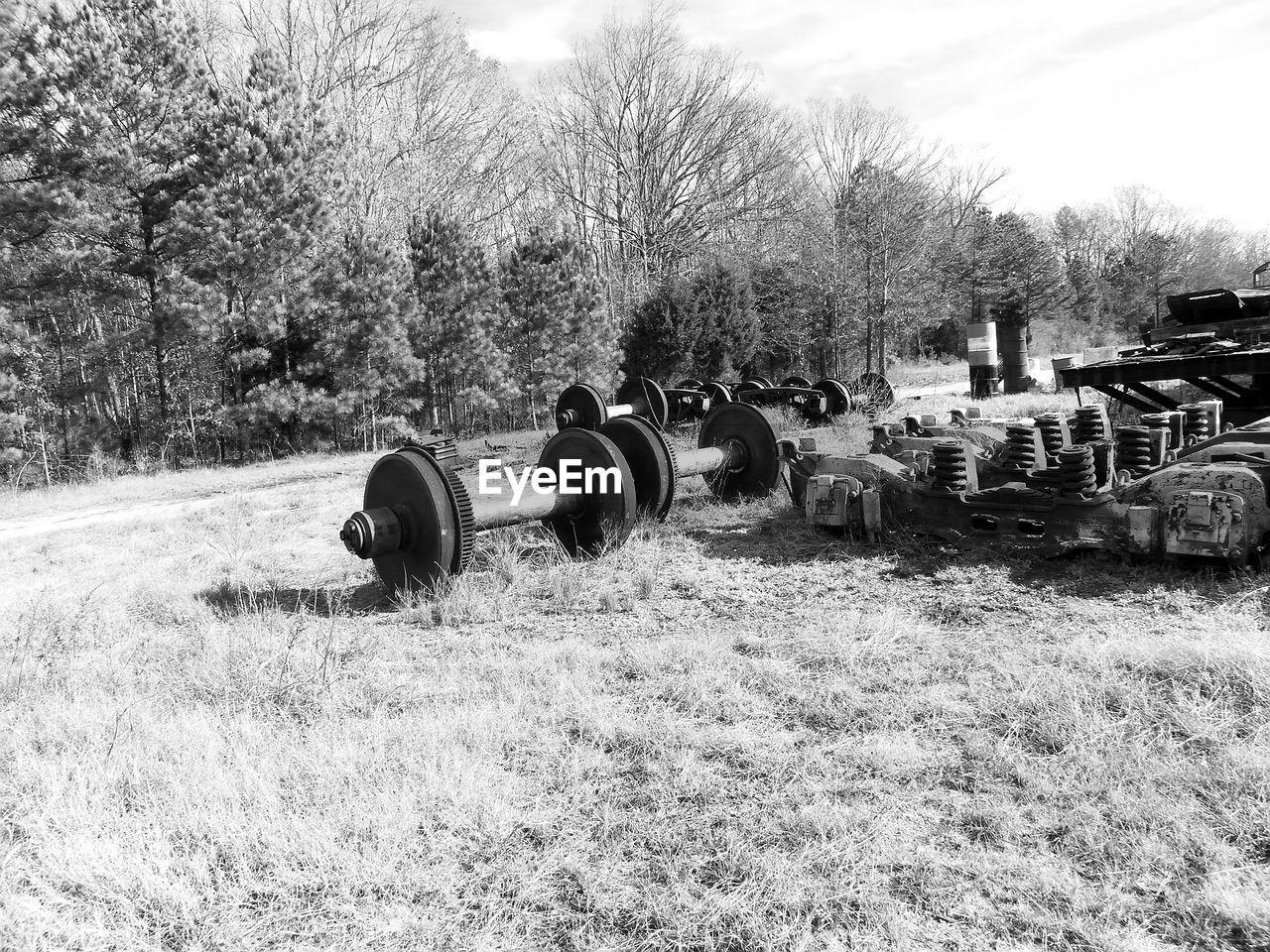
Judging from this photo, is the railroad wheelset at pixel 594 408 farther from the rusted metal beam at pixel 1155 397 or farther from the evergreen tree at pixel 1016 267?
the evergreen tree at pixel 1016 267

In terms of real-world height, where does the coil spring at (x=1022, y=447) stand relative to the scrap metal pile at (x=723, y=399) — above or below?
below

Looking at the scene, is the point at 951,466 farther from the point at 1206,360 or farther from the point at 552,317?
the point at 552,317

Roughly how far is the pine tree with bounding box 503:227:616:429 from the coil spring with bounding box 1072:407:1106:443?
15037 mm

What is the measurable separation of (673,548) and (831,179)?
25389 mm

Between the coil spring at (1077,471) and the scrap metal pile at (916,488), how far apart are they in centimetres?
1

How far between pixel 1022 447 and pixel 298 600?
17.7ft

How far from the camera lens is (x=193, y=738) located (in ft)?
10.7

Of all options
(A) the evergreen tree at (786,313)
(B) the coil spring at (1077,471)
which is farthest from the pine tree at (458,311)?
(B) the coil spring at (1077,471)

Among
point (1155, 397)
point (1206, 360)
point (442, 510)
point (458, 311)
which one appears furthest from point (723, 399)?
point (442, 510)

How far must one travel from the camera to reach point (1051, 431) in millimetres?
6777

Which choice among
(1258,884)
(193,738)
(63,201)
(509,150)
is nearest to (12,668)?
(193,738)

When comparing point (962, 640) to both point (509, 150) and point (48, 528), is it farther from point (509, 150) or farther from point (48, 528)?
point (509, 150)

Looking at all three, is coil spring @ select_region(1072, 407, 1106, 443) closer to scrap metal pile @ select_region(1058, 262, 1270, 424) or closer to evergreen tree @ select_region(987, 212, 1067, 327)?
scrap metal pile @ select_region(1058, 262, 1270, 424)

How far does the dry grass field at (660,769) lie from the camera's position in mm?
2279
